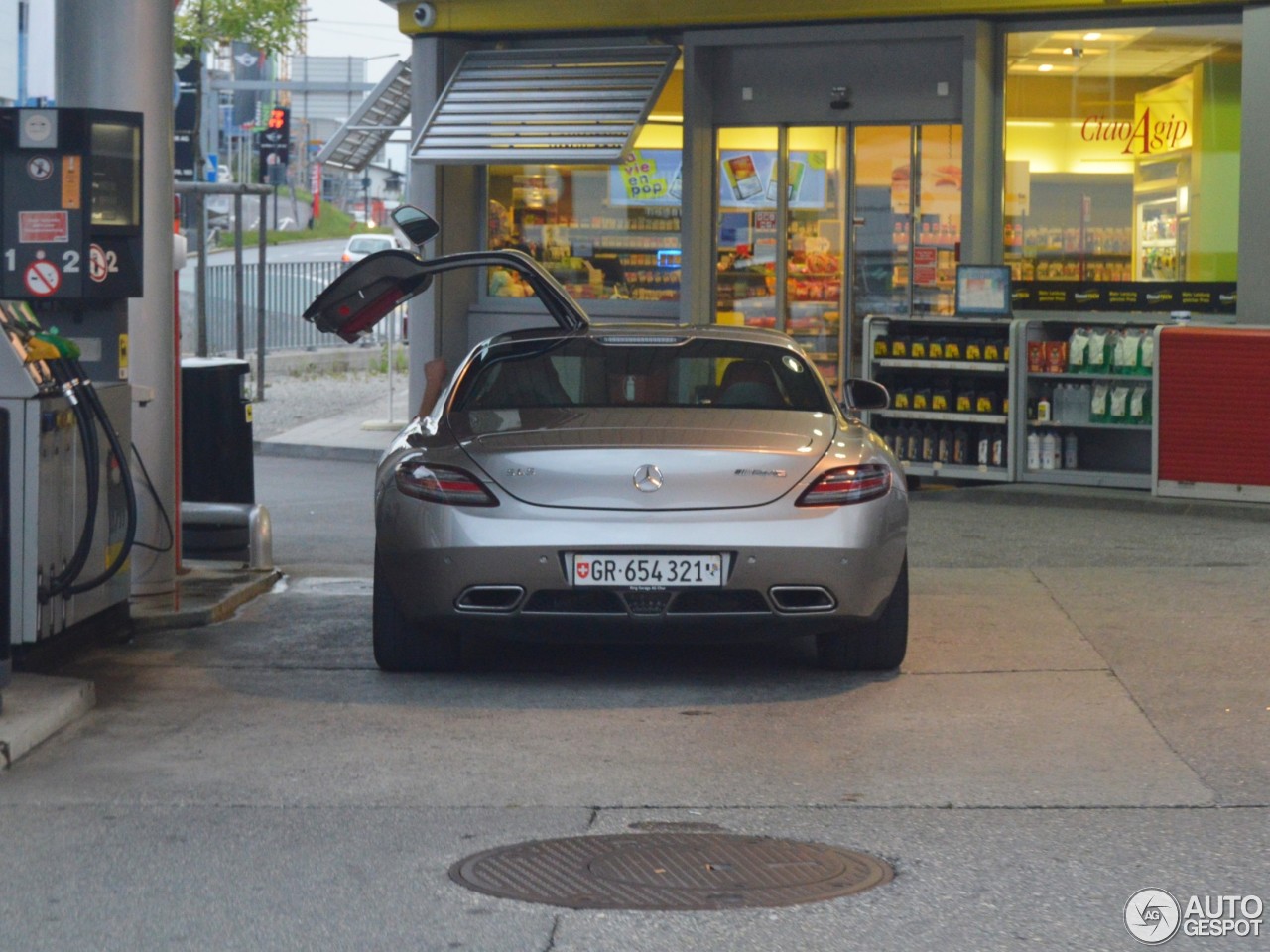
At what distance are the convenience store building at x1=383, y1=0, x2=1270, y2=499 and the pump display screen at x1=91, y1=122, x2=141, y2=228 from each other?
23.4 feet

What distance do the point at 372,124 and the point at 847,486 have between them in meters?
15.1

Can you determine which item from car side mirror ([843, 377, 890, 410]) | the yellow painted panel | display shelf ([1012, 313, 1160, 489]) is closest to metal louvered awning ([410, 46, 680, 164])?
the yellow painted panel

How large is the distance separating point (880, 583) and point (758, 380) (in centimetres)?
118

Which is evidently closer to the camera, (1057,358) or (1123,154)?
(1057,358)

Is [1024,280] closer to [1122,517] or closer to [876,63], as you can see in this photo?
[876,63]

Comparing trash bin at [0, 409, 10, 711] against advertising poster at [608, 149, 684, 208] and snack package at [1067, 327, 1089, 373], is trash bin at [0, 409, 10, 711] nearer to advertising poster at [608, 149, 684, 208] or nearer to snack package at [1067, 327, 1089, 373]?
snack package at [1067, 327, 1089, 373]

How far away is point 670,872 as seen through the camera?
4645 mm

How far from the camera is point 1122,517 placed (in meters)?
12.3

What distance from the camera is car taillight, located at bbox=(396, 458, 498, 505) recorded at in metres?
6.62

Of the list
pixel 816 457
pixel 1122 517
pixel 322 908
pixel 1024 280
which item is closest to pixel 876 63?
pixel 1024 280

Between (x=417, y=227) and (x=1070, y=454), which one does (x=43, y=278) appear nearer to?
(x=417, y=227)

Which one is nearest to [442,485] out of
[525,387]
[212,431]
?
[525,387]

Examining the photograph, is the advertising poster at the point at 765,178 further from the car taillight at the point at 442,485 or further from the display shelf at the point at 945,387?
the car taillight at the point at 442,485

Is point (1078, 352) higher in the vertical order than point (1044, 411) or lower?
higher
